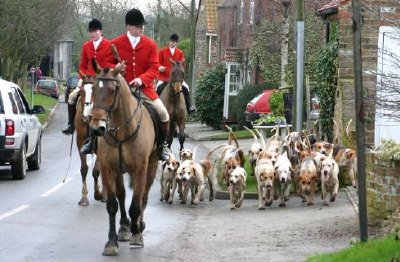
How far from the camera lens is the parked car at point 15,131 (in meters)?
20.2

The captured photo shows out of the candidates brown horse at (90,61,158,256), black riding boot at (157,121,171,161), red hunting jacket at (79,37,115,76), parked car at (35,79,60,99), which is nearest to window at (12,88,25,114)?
red hunting jacket at (79,37,115,76)

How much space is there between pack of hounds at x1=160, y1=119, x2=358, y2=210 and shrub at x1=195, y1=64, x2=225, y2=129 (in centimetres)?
2815

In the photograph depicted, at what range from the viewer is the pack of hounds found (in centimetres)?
1639

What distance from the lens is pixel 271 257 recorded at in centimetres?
1134

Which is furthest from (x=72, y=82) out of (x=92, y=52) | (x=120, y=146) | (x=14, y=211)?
(x=120, y=146)

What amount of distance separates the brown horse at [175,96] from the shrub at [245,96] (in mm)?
21769

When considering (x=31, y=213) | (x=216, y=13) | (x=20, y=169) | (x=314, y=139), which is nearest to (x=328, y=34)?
(x=314, y=139)

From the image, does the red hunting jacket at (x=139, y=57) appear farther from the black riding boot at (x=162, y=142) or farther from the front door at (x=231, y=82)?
the front door at (x=231, y=82)

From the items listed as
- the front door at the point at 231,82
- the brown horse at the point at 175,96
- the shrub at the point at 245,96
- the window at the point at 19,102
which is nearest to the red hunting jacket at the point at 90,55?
the brown horse at the point at 175,96

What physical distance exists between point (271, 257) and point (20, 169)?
33.8 feet

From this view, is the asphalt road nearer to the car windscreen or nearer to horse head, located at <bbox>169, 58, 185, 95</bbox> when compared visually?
horse head, located at <bbox>169, 58, 185, 95</bbox>

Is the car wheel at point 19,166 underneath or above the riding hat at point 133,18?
underneath

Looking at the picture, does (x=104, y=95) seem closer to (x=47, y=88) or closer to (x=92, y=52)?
(x=92, y=52)

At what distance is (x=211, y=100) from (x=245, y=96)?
14.8ft
